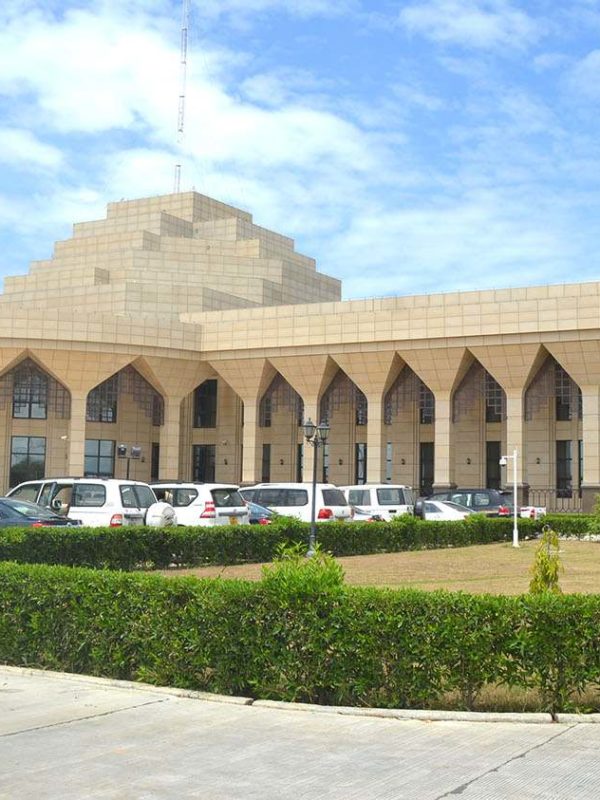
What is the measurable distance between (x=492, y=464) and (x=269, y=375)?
37.5 ft

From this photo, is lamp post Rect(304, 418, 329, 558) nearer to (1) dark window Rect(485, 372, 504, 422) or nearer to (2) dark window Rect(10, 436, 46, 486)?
(1) dark window Rect(485, 372, 504, 422)

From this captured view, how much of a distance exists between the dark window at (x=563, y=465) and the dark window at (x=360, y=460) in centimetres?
961

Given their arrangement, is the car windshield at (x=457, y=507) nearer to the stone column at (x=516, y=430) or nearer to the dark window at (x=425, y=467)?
the stone column at (x=516, y=430)

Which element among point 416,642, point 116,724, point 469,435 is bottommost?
point 116,724

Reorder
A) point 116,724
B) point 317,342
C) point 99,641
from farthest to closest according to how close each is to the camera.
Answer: point 317,342
point 99,641
point 116,724

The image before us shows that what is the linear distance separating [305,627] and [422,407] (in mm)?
39760

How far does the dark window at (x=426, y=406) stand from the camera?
47781mm

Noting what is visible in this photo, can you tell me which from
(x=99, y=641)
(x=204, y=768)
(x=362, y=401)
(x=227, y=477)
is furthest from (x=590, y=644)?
(x=227, y=477)

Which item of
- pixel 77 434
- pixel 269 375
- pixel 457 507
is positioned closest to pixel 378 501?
pixel 457 507

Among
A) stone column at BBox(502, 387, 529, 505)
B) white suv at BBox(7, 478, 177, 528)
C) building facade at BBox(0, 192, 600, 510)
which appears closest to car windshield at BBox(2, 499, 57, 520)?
white suv at BBox(7, 478, 177, 528)

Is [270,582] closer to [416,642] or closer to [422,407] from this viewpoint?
[416,642]

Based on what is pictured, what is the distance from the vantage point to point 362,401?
4978cm

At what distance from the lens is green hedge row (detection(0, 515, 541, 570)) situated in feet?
59.0

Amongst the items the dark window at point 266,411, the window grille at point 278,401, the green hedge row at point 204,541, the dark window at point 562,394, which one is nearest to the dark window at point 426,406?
the dark window at point 562,394
